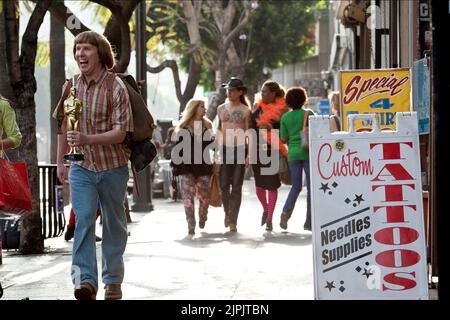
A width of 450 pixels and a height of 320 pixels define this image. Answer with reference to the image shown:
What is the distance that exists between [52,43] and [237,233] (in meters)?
11.1

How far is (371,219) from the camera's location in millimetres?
7098

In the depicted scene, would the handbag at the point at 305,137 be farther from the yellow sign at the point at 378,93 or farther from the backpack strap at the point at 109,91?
the backpack strap at the point at 109,91

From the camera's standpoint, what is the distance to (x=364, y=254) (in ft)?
23.3

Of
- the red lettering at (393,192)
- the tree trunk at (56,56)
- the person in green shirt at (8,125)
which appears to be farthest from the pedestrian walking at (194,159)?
the tree trunk at (56,56)

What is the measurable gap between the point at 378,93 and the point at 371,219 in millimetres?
3093

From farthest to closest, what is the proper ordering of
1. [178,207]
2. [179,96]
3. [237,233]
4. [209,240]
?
[179,96] → [178,207] → [237,233] → [209,240]

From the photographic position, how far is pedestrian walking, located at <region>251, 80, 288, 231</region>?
1492 centimetres

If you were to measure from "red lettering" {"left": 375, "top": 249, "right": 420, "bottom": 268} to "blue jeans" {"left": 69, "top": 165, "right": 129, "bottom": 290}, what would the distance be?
2077mm

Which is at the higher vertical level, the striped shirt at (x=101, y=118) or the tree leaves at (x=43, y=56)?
the tree leaves at (x=43, y=56)

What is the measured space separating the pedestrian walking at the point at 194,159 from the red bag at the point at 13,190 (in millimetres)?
5584

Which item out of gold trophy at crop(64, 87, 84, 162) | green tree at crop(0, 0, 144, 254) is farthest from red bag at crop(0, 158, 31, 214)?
green tree at crop(0, 0, 144, 254)

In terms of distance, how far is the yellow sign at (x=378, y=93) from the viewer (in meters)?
9.91
